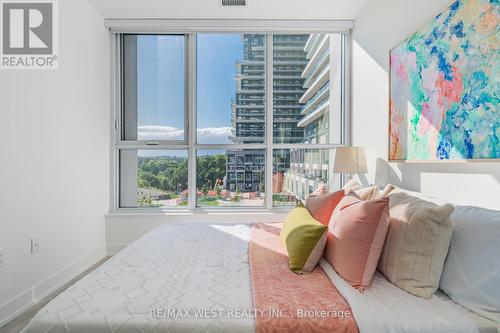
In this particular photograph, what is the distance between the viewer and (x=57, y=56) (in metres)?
2.55

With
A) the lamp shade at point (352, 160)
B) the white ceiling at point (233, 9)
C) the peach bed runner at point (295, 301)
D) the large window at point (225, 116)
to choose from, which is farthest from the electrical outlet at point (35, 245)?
the lamp shade at point (352, 160)

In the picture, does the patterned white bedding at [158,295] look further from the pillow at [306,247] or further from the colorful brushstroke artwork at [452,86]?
the colorful brushstroke artwork at [452,86]

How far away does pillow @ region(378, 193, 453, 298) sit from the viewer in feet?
4.10

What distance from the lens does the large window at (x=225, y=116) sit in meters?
3.57

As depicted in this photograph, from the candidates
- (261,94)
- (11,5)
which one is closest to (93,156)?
(11,5)

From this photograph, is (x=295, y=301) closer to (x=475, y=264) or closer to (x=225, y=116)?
(x=475, y=264)

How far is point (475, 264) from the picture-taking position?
1160 mm

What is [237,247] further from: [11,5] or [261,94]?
[11,5]

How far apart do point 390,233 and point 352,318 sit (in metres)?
0.50

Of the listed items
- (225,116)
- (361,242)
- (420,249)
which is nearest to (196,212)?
(225,116)

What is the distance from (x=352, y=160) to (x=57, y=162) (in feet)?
9.06

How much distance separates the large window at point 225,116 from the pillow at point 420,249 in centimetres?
228

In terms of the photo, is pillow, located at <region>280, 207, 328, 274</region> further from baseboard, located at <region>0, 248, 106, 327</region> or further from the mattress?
baseboard, located at <region>0, 248, 106, 327</region>

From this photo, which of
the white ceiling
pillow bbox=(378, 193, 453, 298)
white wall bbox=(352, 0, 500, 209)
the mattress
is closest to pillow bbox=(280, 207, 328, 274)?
the mattress
